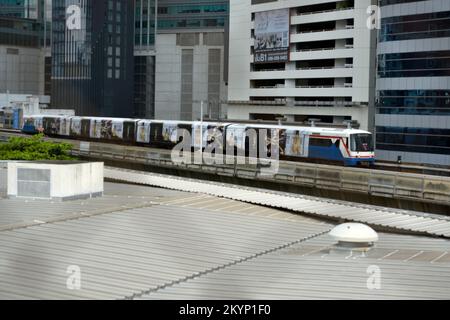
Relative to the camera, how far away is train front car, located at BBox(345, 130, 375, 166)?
42.9m

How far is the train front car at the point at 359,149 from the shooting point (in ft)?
141

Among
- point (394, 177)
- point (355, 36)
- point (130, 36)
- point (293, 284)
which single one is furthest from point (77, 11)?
point (293, 284)

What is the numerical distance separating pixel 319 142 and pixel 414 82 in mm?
20713

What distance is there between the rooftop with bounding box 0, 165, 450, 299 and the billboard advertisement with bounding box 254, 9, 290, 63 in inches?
2211

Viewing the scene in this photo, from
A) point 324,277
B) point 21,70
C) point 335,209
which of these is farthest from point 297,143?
point 21,70

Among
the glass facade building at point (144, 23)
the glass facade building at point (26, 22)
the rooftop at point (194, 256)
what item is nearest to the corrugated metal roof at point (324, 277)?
the rooftop at point (194, 256)

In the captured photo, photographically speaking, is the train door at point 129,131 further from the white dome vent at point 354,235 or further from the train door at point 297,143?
the white dome vent at point 354,235

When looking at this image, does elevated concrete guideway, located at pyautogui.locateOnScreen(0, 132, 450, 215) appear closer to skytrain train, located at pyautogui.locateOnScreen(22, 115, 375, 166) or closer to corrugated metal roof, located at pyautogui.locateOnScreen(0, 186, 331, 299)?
skytrain train, located at pyautogui.locateOnScreen(22, 115, 375, 166)

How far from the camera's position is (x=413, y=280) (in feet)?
44.1

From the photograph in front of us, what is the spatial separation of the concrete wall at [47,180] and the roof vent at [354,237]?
10130 mm
